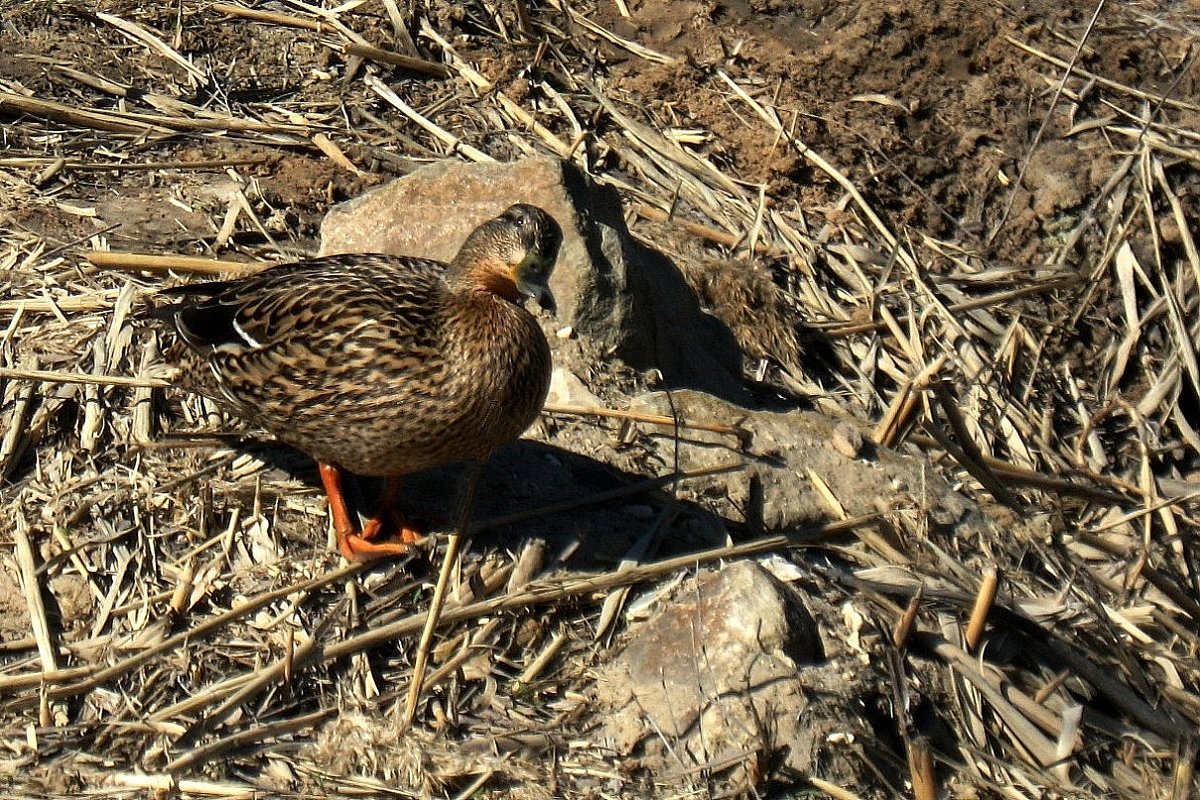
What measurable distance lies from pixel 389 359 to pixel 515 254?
1.63ft

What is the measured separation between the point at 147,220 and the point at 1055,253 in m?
4.40

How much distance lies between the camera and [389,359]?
446 cm

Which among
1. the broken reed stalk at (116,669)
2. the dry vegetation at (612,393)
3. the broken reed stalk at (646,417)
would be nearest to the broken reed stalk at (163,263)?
the dry vegetation at (612,393)

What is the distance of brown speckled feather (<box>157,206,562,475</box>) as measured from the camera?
4438 mm

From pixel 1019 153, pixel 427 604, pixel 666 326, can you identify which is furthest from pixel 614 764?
pixel 1019 153

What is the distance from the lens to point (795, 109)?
25.5ft

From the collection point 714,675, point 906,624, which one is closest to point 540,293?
point 714,675

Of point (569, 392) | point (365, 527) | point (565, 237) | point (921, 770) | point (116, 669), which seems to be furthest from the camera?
point (565, 237)

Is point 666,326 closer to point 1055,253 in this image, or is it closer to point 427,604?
point 427,604

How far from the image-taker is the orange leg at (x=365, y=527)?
15.6ft

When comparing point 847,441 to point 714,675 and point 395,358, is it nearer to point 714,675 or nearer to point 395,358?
point 714,675

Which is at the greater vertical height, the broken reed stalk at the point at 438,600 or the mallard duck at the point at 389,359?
the mallard duck at the point at 389,359

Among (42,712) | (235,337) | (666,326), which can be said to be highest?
(235,337)

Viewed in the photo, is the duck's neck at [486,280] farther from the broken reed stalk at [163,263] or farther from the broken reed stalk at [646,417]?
the broken reed stalk at [163,263]
